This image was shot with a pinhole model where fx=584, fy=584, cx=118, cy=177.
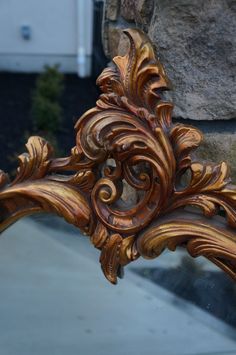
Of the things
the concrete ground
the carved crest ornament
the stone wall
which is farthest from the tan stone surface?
the concrete ground

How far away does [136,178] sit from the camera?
2.55 ft

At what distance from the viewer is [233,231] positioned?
29.8 inches

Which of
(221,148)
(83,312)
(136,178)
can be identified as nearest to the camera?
(136,178)

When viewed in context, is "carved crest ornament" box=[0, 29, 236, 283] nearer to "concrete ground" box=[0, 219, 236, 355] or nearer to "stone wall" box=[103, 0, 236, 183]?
"stone wall" box=[103, 0, 236, 183]

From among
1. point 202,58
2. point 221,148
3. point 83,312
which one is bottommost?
point 83,312

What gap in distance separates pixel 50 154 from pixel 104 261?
17 cm

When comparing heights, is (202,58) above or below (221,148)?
above

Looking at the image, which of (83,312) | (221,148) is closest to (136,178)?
(221,148)

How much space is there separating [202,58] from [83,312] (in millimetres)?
578

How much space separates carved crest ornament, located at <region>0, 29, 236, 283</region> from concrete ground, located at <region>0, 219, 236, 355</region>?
0.31m

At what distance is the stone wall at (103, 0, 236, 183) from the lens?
82 cm

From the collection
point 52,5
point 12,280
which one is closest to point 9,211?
point 12,280

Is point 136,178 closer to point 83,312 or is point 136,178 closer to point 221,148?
point 221,148

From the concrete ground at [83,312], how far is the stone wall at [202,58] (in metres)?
0.37
